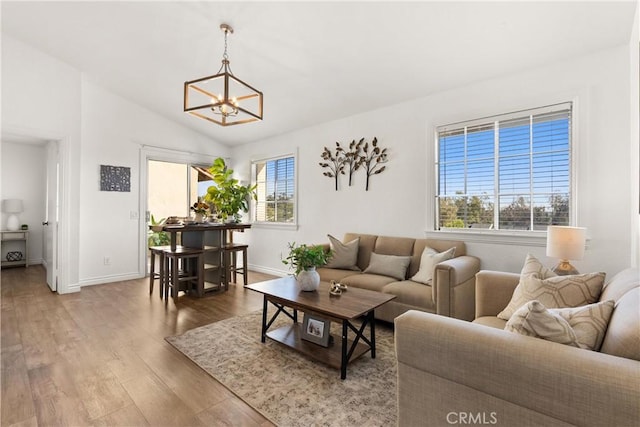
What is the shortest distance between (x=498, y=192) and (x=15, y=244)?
8.17 meters

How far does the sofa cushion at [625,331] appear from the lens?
1029 mm

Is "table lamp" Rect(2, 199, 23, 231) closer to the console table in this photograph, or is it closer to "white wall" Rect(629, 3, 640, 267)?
the console table

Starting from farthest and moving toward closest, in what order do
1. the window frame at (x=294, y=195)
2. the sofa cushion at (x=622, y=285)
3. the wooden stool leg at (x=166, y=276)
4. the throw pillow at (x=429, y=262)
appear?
the window frame at (x=294, y=195)
the wooden stool leg at (x=166, y=276)
the throw pillow at (x=429, y=262)
the sofa cushion at (x=622, y=285)

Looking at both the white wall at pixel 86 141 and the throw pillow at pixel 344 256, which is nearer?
the throw pillow at pixel 344 256

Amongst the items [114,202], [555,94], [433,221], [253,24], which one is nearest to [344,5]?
[253,24]

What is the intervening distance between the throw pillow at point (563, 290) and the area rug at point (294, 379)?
1008mm

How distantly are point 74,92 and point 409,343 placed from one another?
535cm

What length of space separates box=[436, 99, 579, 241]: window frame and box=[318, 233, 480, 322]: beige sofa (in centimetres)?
20

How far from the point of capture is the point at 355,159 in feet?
14.4

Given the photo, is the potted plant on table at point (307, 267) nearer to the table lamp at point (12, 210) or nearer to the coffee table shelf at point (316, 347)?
the coffee table shelf at point (316, 347)

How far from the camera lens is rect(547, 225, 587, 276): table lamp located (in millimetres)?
2376

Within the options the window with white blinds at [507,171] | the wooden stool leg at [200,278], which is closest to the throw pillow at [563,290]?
the window with white blinds at [507,171]

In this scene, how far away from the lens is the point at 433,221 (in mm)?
3674

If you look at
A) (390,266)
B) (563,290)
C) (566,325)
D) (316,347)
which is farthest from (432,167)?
(566,325)
